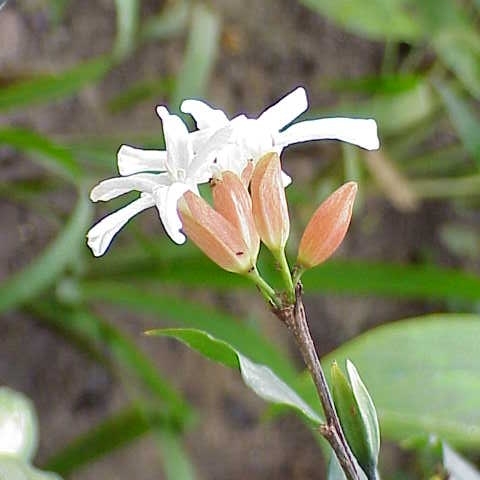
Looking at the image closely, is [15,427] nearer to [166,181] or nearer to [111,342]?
[166,181]

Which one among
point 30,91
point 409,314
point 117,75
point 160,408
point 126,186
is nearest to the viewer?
point 126,186

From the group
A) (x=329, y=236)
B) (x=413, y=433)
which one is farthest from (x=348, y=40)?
(x=329, y=236)

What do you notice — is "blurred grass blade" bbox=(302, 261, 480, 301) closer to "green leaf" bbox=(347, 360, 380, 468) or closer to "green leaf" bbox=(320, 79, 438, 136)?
"green leaf" bbox=(320, 79, 438, 136)

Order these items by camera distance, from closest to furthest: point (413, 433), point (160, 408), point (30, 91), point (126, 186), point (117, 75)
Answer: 1. point (126, 186)
2. point (413, 433)
3. point (30, 91)
4. point (160, 408)
5. point (117, 75)

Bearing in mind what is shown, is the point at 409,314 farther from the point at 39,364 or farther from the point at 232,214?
the point at 232,214

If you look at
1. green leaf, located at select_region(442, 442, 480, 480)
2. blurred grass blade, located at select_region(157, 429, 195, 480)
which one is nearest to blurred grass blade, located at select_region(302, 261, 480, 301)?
blurred grass blade, located at select_region(157, 429, 195, 480)

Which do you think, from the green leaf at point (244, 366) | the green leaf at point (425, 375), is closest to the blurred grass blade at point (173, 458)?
the green leaf at point (425, 375)

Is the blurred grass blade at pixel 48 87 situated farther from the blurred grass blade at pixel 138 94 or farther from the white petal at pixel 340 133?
the white petal at pixel 340 133

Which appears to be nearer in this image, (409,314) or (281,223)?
(281,223)
